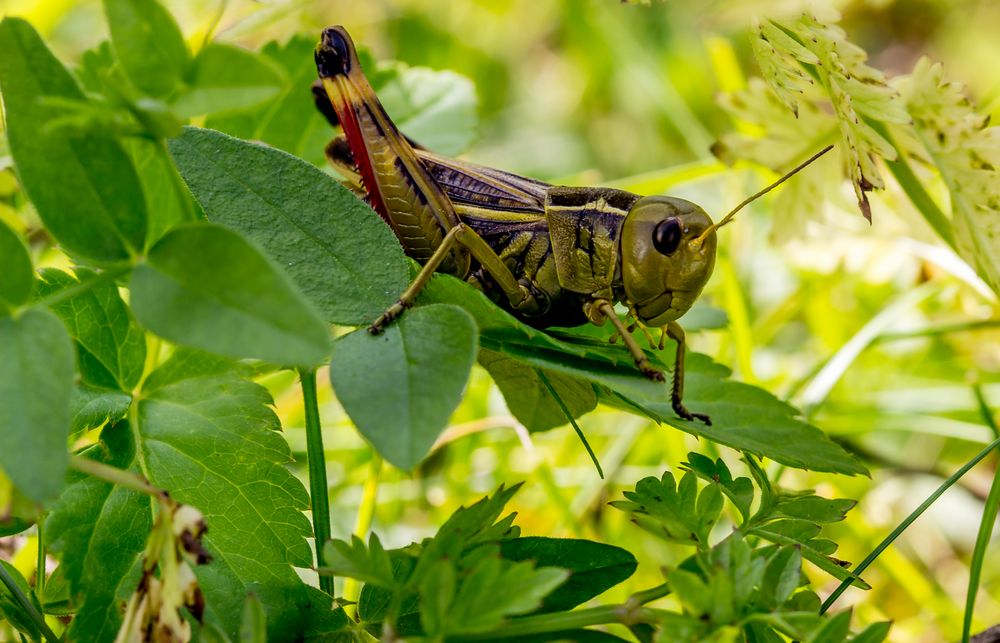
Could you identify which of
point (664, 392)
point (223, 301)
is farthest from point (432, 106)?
point (223, 301)

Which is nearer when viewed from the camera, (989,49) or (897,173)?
(897,173)

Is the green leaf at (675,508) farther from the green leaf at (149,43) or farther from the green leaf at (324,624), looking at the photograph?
the green leaf at (149,43)

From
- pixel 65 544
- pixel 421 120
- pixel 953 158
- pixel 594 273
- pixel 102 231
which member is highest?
pixel 421 120

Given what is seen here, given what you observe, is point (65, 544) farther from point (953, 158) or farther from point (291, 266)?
point (953, 158)

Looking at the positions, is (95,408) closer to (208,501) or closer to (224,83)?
(208,501)

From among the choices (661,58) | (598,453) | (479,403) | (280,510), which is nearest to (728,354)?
(598,453)

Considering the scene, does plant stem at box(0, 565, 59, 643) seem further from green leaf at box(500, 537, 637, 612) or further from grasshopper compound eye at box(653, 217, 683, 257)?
grasshopper compound eye at box(653, 217, 683, 257)

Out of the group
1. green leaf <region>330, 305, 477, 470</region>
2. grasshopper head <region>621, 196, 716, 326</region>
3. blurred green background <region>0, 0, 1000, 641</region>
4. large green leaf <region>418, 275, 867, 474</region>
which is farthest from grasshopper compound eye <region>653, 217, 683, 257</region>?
green leaf <region>330, 305, 477, 470</region>
